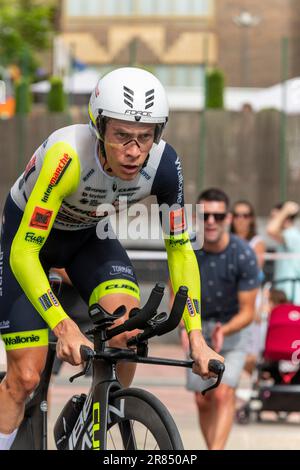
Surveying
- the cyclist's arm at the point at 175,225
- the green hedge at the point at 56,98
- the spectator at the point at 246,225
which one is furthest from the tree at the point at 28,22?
the cyclist's arm at the point at 175,225

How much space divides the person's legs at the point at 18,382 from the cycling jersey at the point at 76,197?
0.53 metres

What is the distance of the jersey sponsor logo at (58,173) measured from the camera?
513 centimetres

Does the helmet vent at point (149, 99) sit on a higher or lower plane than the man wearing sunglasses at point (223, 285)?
higher

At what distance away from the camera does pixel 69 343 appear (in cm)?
459

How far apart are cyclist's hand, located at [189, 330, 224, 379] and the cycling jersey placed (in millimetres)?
119

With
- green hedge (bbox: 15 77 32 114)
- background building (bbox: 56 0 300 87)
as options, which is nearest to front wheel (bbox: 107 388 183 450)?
green hedge (bbox: 15 77 32 114)

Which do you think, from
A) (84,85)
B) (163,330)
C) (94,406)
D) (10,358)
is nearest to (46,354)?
(10,358)

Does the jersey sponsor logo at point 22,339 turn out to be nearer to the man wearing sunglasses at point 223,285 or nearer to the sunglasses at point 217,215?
the man wearing sunglasses at point 223,285

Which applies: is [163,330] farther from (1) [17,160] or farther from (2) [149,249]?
(1) [17,160]

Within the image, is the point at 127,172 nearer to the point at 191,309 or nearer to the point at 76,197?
the point at 76,197

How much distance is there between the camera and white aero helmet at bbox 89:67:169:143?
4.99m

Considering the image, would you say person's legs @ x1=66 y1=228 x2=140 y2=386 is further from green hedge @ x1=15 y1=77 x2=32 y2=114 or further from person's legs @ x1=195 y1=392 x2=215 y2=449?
green hedge @ x1=15 y1=77 x2=32 y2=114

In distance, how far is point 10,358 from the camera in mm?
5520
